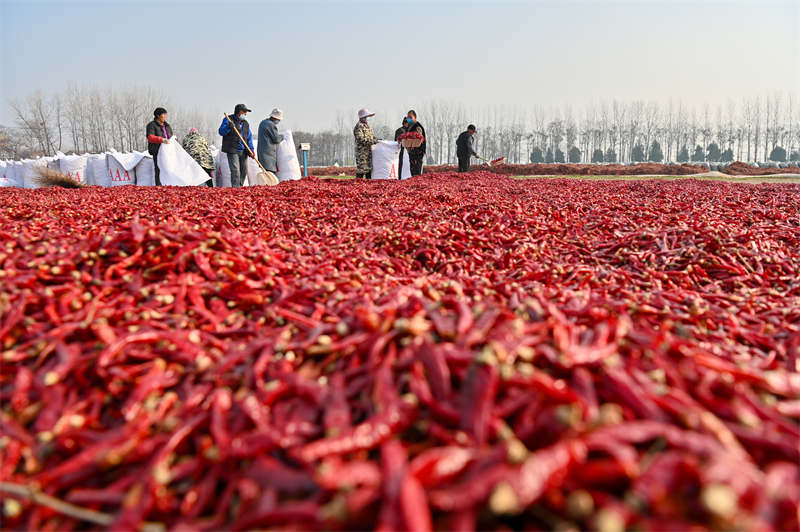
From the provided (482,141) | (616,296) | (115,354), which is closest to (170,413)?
(115,354)

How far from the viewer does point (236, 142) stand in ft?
40.5

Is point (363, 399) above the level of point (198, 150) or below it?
below

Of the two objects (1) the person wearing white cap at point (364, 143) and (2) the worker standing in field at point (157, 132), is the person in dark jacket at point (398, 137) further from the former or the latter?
(2) the worker standing in field at point (157, 132)

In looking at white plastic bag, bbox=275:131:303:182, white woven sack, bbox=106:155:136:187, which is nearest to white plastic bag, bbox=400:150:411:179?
white plastic bag, bbox=275:131:303:182

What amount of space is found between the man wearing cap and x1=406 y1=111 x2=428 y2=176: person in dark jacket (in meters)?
5.51

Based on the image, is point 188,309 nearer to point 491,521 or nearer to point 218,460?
point 218,460

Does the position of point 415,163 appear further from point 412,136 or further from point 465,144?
point 465,144

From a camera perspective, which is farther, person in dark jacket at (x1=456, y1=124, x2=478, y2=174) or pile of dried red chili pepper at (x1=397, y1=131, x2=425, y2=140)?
person in dark jacket at (x1=456, y1=124, x2=478, y2=174)

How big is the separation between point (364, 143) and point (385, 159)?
906 mm

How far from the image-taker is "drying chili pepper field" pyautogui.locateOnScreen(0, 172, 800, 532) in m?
1.32

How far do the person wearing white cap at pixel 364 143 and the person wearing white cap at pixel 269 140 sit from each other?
258cm

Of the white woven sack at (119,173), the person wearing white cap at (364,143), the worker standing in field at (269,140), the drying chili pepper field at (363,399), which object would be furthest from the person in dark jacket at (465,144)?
the drying chili pepper field at (363,399)

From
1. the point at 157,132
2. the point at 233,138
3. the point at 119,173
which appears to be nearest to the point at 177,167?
the point at 157,132

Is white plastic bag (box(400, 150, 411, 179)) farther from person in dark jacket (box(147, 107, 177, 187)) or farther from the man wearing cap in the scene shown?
person in dark jacket (box(147, 107, 177, 187))
